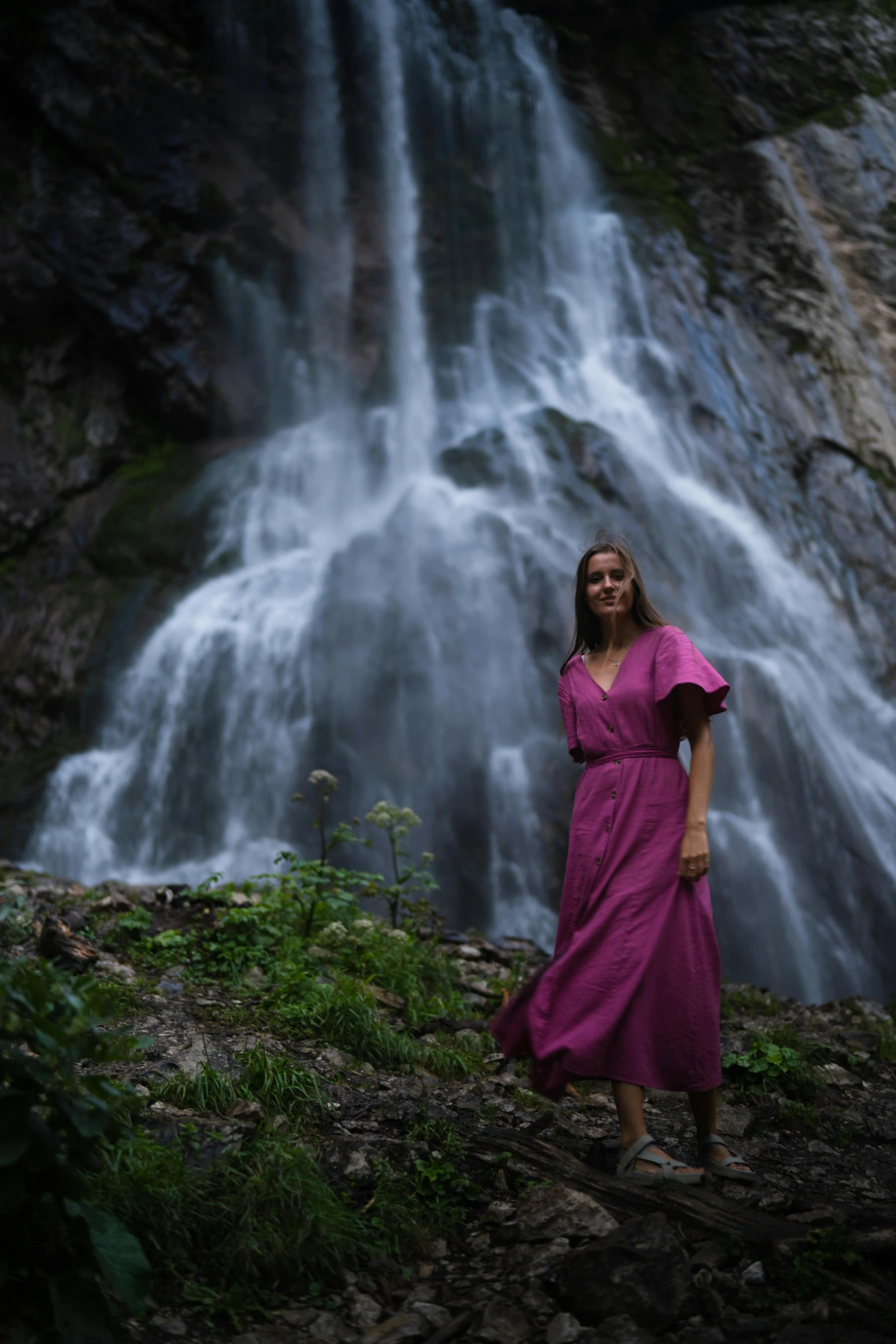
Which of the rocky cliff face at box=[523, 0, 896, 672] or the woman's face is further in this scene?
the rocky cliff face at box=[523, 0, 896, 672]

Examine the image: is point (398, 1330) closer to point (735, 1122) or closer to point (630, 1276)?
point (630, 1276)

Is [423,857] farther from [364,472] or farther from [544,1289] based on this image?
[364,472]

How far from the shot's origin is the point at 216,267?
14.3 meters

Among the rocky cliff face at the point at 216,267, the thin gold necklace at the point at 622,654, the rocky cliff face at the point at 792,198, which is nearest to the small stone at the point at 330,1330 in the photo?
the thin gold necklace at the point at 622,654

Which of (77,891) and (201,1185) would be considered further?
(77,891)

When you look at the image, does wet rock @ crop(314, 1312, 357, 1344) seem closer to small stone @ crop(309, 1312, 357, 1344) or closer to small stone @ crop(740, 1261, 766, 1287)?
small stone @ crop(309, 1312, 357, 1344)

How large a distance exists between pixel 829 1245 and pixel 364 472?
1201 cm

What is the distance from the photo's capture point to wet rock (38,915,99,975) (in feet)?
12.8

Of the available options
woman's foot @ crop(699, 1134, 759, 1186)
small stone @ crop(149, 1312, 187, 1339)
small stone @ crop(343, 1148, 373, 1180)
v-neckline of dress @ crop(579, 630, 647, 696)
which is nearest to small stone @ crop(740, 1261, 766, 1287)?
woman's foot @ crop(699, 1134, 759, 1186)

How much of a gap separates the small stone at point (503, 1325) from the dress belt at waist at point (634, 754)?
1373 millimetres

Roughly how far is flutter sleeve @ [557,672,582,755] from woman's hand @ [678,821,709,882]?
1.54 ft

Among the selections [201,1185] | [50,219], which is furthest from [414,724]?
[50,219]

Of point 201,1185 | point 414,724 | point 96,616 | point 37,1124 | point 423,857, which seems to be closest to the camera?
point 37,1124

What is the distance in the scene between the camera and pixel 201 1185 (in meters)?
2.21
